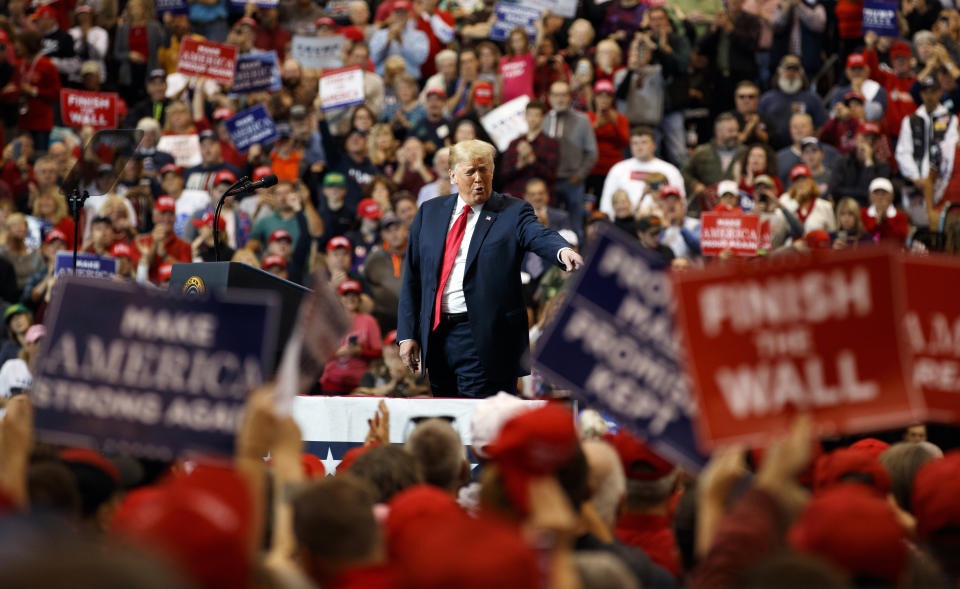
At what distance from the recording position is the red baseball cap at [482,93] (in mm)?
14945

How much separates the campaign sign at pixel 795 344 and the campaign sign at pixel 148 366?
4.05ft

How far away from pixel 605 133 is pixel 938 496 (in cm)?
1093

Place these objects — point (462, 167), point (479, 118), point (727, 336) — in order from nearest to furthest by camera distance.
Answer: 1. point (727, 336)
2. point (462, 167)
3. point (479, 118)

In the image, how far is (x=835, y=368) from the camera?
393 cm

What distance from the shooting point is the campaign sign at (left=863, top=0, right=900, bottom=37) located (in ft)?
52.9

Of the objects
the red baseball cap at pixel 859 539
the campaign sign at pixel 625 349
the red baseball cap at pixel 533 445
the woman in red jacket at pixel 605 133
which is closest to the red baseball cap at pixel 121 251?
the woman in red jacket at pixel 605 133

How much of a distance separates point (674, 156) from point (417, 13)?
12.1ft

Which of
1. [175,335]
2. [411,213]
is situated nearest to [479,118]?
A: [411,213]

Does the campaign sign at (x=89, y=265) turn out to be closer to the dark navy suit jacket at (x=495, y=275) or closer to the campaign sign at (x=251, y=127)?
the campaign sign at (x=251, y=127)

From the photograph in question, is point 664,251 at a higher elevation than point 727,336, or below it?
below

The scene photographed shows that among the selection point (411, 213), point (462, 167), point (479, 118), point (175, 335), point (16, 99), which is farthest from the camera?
point (16, 99)

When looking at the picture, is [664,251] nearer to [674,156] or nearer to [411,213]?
[411,213]

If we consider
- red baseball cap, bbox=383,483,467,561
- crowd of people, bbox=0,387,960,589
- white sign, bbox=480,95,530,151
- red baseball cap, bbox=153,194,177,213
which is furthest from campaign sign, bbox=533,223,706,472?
white sign, bbox=480,95,530,151

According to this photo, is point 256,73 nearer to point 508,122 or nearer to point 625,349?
point 508,122
